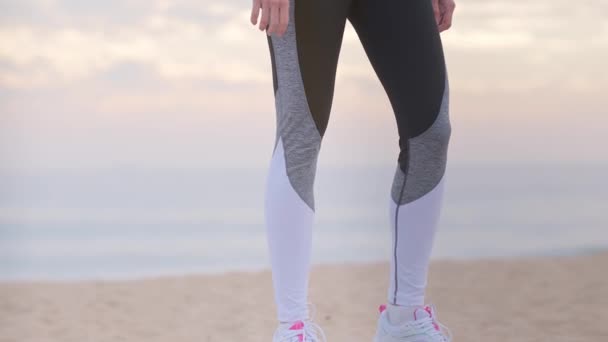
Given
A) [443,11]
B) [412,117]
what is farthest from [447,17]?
[412,117]

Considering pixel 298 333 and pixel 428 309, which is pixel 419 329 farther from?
pixel 298 333

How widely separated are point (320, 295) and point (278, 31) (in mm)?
2474

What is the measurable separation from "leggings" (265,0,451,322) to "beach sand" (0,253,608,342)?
1.04 meters

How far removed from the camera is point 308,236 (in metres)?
1.88

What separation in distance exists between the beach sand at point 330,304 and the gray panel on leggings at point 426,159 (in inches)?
39.8

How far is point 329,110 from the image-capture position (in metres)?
1.87

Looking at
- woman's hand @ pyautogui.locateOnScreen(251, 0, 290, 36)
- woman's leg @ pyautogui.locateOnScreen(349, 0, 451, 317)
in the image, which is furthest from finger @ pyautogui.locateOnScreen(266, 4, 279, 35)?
woman's leg @ pyautogui.locateOnScreen(349, 0, 451, 317)

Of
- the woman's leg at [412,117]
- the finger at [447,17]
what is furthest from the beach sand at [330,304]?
the finger at [447,17]

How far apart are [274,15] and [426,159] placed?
19.9 inches

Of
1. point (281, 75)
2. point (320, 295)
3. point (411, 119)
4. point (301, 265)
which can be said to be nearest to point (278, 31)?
point (281, 75)

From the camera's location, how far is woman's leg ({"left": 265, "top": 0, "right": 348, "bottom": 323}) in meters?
1.80

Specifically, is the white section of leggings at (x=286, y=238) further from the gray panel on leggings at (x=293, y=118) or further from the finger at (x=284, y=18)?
the finger at (x=284, y=18)

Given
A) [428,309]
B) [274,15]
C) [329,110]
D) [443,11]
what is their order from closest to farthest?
[274,15], [329,110], [428,309], [443,11]

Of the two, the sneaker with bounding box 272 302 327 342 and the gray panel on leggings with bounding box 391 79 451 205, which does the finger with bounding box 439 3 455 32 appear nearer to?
the gray panel on leggings with bounding box 391 79 451 205
